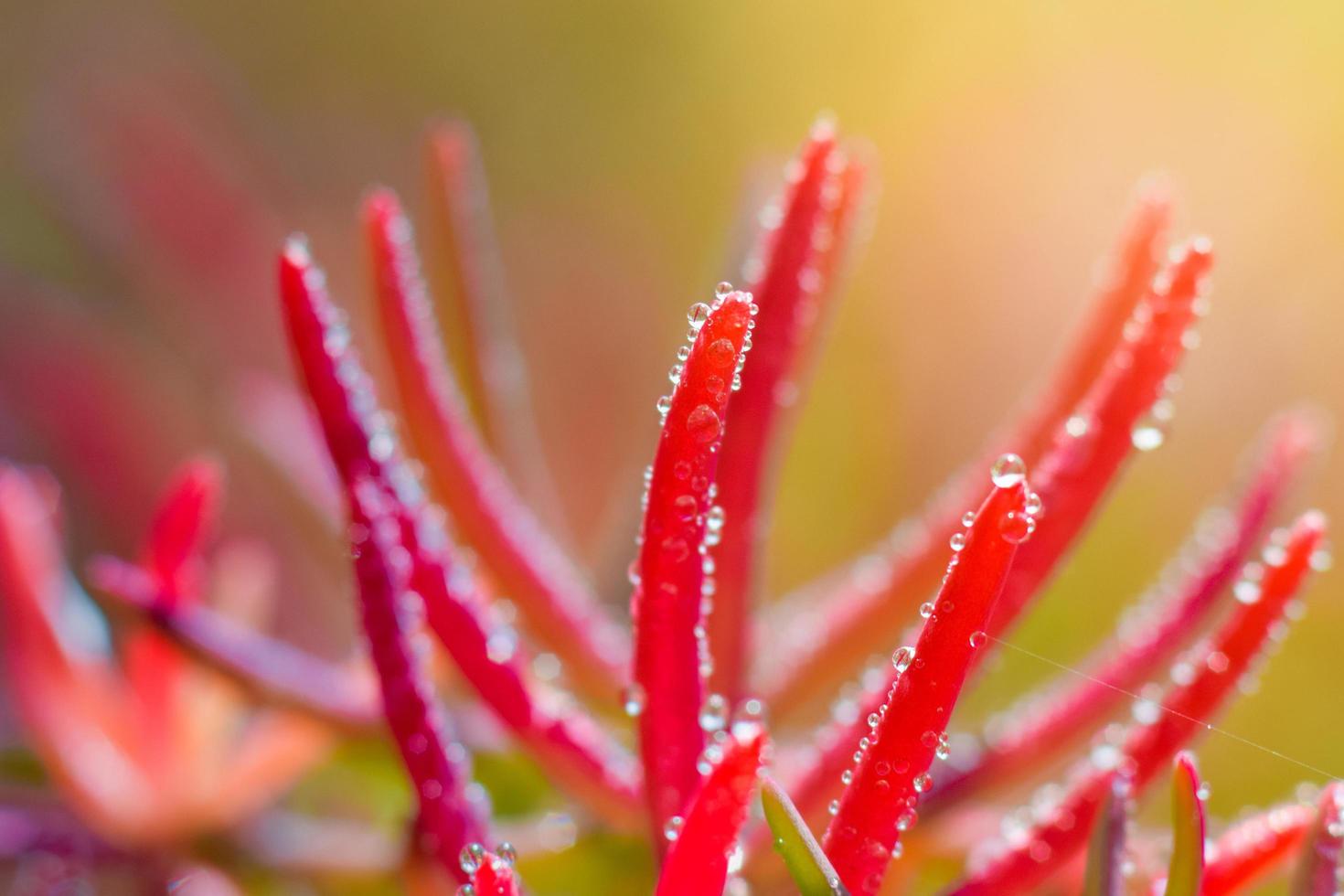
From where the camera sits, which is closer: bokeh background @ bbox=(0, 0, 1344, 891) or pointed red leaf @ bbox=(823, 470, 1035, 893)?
pointed red leaf @ bbox=(823, 470, 1035, 893)

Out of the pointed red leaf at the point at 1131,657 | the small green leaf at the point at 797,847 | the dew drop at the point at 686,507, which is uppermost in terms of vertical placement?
the dew drop at the point at 686,507

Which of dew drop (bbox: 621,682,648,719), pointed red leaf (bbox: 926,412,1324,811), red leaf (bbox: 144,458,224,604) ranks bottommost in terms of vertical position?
pointed red leaf (bbox: 926,412,1324,811)

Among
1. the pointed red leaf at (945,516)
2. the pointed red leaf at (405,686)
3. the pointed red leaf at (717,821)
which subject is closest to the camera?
the pointed red leaf at (717,821)

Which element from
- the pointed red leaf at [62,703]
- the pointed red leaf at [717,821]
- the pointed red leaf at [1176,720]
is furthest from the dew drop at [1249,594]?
the pointed red leaf at [62,703]

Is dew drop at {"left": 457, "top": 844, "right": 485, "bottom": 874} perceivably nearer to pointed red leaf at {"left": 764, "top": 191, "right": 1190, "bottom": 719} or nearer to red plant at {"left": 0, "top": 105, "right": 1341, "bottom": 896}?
red plant at {"left": 0, "top": 105, "right": 1341, "bottom": 896}

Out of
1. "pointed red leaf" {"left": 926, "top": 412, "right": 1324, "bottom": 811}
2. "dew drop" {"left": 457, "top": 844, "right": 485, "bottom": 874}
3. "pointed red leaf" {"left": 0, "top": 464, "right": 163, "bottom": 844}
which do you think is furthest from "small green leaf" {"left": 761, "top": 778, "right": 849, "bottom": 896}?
"pointed red leaf" {"left": 0, "top": 464, "right": 163, "bottom": 844}

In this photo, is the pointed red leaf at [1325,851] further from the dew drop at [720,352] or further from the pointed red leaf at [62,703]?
the pointed red leaf at [62,703]

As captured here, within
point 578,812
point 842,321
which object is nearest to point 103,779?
point 578,812
